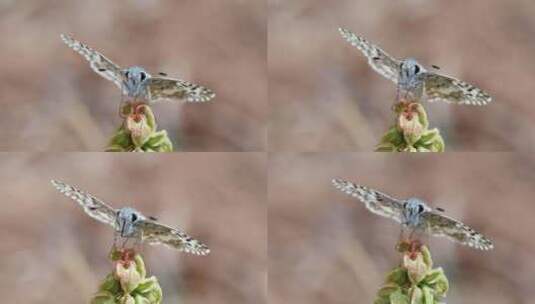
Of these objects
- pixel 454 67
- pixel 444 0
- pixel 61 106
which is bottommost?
pixel 61 106

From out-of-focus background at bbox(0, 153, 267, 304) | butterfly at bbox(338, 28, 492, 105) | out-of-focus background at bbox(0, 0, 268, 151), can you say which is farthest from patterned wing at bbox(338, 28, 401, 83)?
out-of-focus background at bbox(0, 153, 267, 304)

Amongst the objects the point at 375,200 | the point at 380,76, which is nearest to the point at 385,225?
the point at 375,200

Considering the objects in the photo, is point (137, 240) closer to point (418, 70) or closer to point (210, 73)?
point (210, 73)

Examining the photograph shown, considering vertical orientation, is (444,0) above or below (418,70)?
above

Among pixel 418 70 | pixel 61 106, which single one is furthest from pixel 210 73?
pixel 418 70

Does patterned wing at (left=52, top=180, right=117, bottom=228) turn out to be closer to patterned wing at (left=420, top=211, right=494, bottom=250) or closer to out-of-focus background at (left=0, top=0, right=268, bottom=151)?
out-of-focus background at (left=0, top=0, right=268, bottom=151)

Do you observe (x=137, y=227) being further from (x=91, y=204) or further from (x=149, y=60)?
(x=149, y=60)
